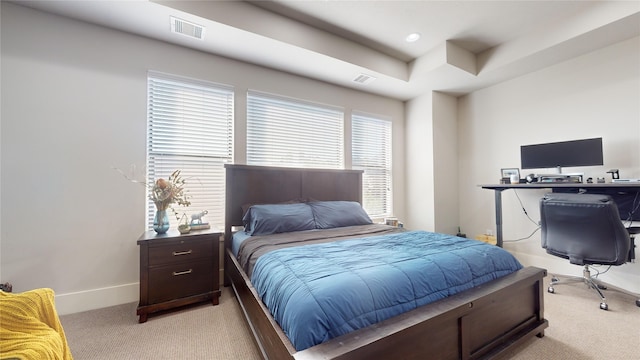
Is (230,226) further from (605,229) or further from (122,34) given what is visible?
(605,229)

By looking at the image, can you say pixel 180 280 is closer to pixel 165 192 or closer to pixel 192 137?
pixel 165 192

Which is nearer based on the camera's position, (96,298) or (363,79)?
(96,298)

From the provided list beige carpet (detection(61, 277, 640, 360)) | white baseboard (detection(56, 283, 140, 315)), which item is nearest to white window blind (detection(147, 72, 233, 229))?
white baseboard (detection(56, 283, 140, 315))

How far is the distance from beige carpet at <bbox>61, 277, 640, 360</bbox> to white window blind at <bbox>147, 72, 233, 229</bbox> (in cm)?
92

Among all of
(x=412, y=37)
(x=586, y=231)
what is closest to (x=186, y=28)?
(x=412, y=37)

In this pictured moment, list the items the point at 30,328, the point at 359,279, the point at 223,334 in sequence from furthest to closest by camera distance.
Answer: the point at 223,334, the point at 359,279, the point at 30,328

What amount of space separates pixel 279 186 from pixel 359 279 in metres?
2.06

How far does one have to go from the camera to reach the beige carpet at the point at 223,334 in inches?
63.7

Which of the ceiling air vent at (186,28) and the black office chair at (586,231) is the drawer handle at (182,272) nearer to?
the ceiling air vent at (186,28)

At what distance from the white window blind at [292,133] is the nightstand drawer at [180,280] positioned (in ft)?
4.41

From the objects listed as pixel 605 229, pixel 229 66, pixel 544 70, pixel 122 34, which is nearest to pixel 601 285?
pixel 605 229

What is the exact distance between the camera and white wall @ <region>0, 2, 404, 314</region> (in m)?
2.04

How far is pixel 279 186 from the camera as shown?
309 centimetres

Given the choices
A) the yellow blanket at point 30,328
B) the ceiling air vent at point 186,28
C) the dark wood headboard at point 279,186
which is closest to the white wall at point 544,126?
the dark wood headboard at point 279,186
